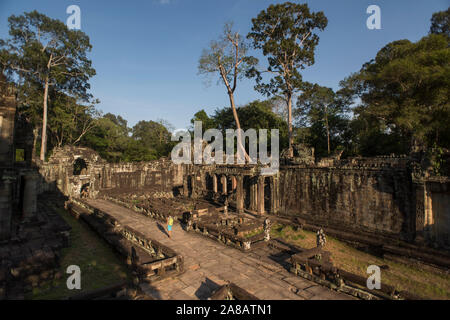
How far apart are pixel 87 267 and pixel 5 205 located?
5.40 metres

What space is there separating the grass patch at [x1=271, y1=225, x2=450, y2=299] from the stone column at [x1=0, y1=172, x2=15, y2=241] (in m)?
14.4

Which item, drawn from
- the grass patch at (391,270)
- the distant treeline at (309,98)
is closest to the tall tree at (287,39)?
the distant treeline at (309,98)

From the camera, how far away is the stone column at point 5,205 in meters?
11.9

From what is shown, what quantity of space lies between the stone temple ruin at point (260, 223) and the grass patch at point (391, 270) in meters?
0.68

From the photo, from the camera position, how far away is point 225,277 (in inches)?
379

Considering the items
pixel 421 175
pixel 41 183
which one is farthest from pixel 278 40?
pixel 41 183

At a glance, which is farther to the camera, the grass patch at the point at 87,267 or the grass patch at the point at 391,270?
the grass patch at the point at 391,270

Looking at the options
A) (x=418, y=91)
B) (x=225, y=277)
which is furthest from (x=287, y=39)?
(x=225, y=277)

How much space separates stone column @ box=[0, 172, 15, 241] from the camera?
11883 mm

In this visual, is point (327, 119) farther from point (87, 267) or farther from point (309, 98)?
point (87, 267)

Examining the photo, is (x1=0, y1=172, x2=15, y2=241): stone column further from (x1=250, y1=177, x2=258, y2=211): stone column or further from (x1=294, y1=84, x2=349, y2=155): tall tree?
(x1=294, y1=84, x2=349, y2=155): tall tree

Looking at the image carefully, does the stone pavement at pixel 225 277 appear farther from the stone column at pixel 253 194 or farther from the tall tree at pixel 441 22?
the tall tree at pixel 441 22

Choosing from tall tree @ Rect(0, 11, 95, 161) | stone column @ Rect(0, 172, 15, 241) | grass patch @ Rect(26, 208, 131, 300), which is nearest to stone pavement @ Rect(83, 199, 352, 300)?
grass patch @ Rect(26, 208, 131, 300)
